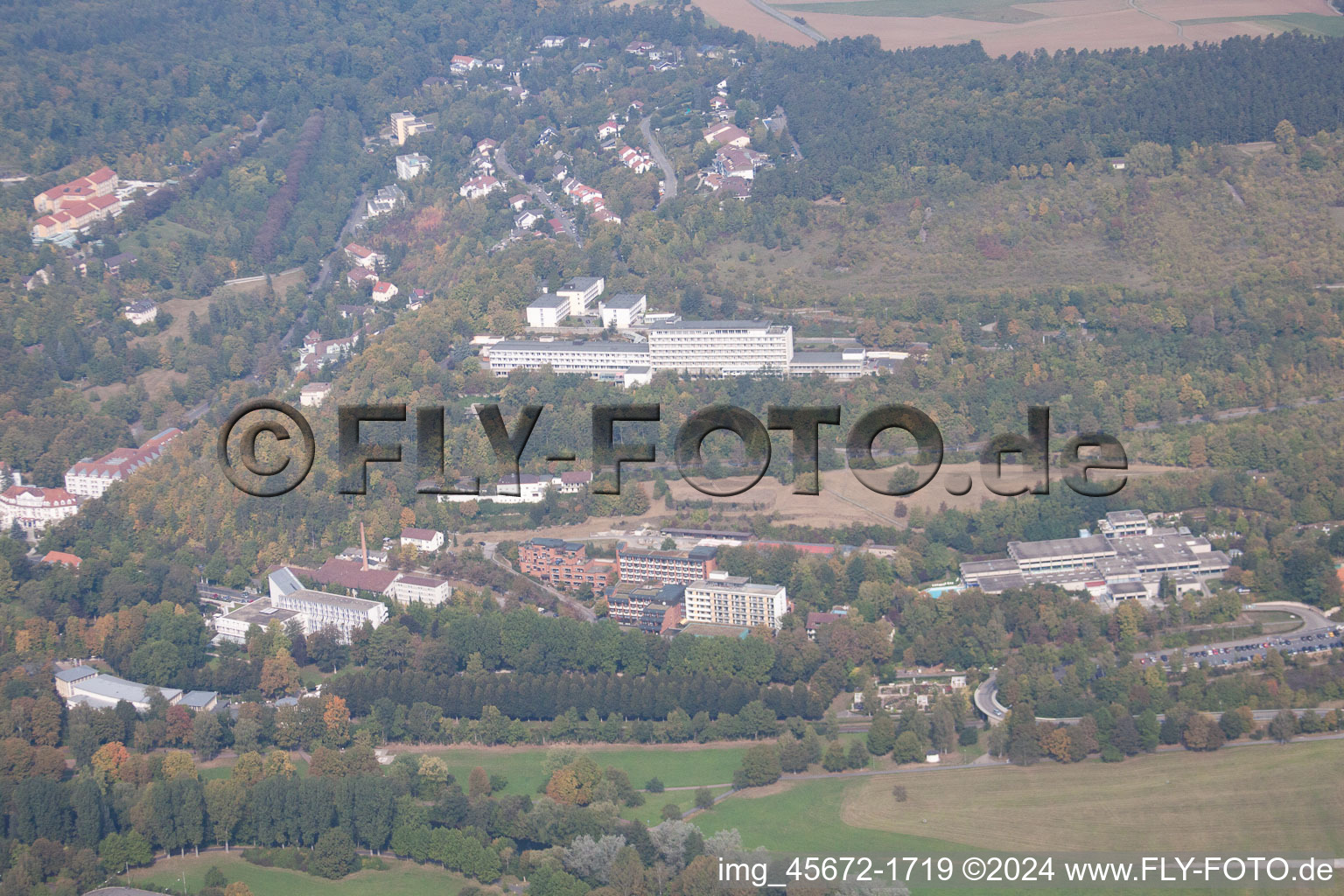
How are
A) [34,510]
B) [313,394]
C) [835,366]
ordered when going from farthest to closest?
[313,394], [835,366], [34,510]

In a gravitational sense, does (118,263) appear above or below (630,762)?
above

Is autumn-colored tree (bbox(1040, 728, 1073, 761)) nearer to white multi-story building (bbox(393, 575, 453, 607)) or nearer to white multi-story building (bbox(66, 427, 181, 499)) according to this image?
white multi-story building (bbox(393, 575, 453, 607))

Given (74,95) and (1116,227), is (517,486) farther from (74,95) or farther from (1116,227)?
(74,95)

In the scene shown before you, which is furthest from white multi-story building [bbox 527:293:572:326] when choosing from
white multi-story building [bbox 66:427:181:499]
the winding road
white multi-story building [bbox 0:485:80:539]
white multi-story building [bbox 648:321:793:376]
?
the winding road

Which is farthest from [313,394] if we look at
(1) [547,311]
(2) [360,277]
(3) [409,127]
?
(3) [409,127]

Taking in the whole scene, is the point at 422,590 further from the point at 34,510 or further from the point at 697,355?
the point at 34,510

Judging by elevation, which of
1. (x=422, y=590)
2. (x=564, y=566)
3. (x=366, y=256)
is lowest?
(x=422, y=590)
